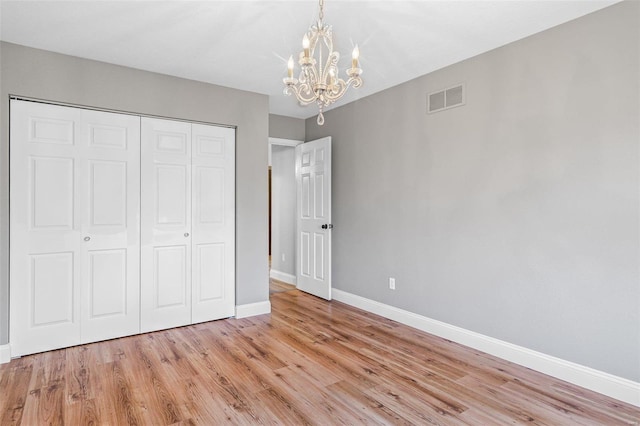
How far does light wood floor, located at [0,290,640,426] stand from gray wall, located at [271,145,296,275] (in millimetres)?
2454

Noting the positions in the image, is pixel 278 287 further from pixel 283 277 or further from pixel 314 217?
pixel 314 217

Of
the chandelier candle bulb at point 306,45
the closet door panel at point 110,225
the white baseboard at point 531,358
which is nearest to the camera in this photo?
the chandelier candle bulb at point 306,45

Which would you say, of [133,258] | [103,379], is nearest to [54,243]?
[133,258]

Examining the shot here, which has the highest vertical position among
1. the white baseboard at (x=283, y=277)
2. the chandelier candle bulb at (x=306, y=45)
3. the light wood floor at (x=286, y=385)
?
the chandelier candle bulb at (x=306, y=45)

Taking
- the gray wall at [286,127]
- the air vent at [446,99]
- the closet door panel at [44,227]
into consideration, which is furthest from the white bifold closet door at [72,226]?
the air vent at [446,99]

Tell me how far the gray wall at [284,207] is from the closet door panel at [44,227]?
10.3 ft

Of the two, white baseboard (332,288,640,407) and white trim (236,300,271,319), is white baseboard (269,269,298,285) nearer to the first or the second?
white trim (236,300,271,319)

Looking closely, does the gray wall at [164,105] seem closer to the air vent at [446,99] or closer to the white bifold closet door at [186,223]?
the white bifold closet door at [186,223]

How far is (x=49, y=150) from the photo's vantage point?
3141 mm

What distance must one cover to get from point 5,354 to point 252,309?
220 cm

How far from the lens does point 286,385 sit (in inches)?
101

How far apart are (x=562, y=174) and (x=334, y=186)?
281 cm

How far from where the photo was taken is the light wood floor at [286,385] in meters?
2.20

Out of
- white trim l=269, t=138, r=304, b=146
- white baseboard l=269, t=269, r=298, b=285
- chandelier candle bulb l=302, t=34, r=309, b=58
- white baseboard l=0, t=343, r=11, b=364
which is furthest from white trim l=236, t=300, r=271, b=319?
chandelier candle bulb l=302, t=34, r=309, b=58
